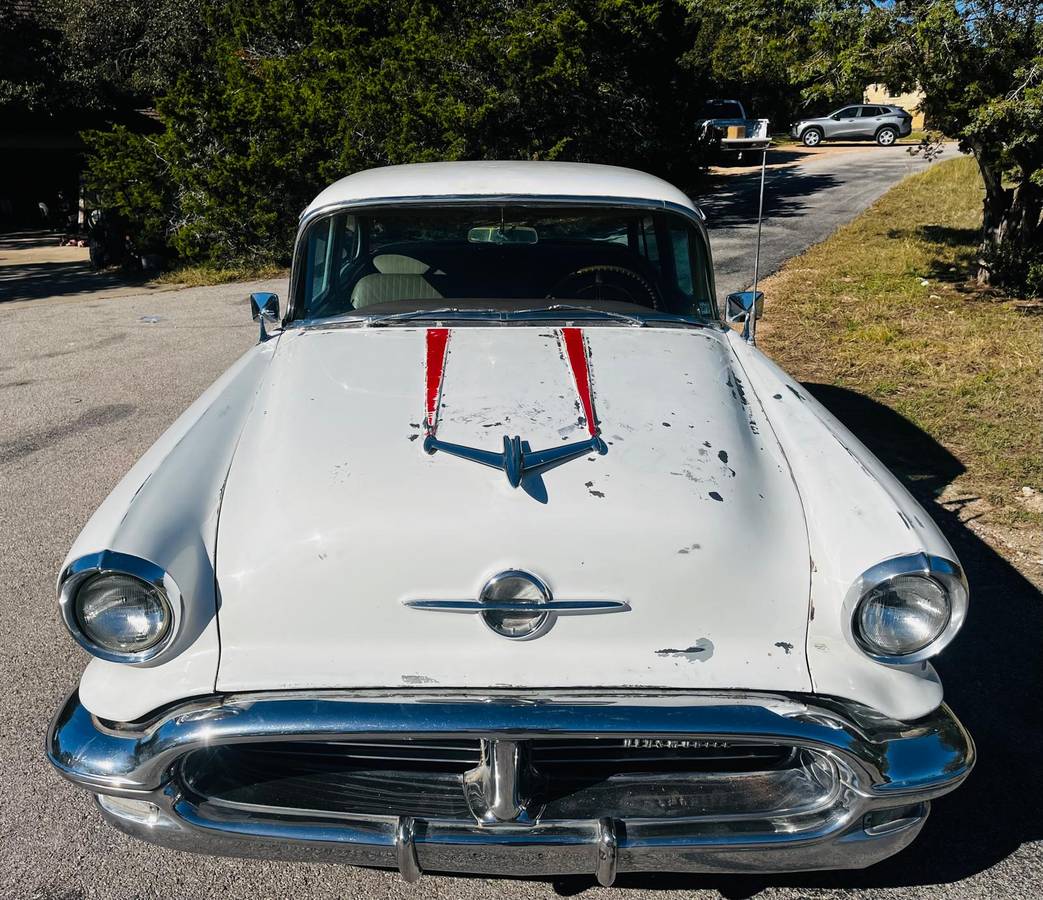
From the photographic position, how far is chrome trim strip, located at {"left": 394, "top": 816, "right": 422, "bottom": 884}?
71.4 inches

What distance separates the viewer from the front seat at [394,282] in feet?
10.9

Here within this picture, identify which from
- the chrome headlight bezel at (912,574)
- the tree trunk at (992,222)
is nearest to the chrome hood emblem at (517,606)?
the chrome headlight bezel at (912,574)

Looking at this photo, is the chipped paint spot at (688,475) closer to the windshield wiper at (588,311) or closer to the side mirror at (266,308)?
the windshield wiper at (588,311)

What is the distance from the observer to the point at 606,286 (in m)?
3.35

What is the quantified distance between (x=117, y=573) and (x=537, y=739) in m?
0.95

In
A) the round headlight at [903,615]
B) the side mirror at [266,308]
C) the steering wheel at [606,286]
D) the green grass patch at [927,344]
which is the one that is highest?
the steering wheel at [606,286]

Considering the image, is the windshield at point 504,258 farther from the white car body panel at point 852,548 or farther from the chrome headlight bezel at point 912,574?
the chrome headlight bezel at point 912,574

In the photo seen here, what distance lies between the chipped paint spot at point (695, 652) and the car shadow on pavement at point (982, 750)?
2.30 ft

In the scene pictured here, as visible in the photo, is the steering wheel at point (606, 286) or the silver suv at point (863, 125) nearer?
the steering wheel at point (606, 286)

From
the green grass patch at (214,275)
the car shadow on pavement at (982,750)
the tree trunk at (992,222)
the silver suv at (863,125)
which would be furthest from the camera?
the silver suv at (863,125)

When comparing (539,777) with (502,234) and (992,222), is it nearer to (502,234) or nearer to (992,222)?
(502,234)

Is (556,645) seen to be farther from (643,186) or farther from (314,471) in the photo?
(643,186)

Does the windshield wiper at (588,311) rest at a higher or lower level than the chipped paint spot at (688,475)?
higher

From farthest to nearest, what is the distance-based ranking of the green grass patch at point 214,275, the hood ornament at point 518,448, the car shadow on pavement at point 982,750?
the green grass patch at point 214,275
the car shadow on pavement at point 982,750
the hood ornament at point 518,448
